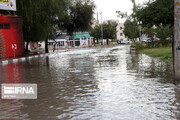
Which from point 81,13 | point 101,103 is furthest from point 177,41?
point 81,13

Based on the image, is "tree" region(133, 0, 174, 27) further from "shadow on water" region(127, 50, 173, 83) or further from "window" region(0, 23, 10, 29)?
"window" region(0, 23, 10, 29)

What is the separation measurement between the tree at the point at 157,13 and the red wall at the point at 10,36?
1802 centimetres

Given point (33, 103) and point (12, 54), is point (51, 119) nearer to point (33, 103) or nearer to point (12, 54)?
point (33, 103)

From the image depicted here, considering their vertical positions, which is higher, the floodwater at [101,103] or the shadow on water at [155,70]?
the shadow on water at [155,70]

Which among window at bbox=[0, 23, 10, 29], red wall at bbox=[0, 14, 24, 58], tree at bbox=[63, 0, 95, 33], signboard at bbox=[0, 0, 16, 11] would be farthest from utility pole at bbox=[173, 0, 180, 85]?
tree at bbox=[63, 0, 95, 33]

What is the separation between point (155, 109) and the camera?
21.1 ft

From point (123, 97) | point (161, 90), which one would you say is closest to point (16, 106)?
point (123, 97)

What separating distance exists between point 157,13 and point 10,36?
20.6 metres

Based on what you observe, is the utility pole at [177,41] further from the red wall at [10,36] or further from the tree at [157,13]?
the red wall at [10,36]

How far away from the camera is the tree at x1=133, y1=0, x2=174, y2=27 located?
62.3ft

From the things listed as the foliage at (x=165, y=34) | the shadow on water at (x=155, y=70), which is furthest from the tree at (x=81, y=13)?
the shadow on water at (x=155, y=70)

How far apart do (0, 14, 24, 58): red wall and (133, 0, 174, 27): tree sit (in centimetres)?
1802

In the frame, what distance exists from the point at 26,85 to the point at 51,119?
5.32m

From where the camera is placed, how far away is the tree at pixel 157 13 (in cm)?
1898
